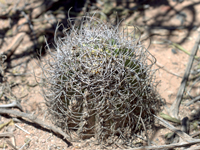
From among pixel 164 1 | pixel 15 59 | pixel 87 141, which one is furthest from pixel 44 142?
pixel 164 1

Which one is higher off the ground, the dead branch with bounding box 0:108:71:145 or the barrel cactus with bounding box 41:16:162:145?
the barrel cactus with bounding box 41:16:162:145

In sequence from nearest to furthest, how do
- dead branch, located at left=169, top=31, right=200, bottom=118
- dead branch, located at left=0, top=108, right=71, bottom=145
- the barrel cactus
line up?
1. the barrel cactus
2. dead branch, located at left=0, top=108, right=71, bottom=145
3. dead branch, located at left=169, top=31, right=200, bottom=118

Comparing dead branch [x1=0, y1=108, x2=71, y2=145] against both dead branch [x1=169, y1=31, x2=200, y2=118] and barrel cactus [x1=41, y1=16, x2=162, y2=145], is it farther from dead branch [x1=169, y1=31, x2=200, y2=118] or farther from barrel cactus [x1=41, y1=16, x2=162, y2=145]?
dead branch [x1=169, y1=31, x2=200, y2=118]

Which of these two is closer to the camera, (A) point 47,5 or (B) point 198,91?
(B) point 198,91

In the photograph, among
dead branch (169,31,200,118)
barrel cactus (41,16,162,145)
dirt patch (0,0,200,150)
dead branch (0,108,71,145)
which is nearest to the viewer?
barrel cactus (41,16,162,145)

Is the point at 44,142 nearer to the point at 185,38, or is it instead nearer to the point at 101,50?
the point at 101,50

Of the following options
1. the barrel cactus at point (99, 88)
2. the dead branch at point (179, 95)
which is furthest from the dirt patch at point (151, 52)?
the barrel cactus at point (99, 88)

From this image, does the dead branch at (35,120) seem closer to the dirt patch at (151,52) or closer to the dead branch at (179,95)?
the dirt patch at (151,52)

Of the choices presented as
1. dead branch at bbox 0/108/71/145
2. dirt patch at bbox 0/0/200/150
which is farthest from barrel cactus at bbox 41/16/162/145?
dirt patch at bbox 0/0/200/150

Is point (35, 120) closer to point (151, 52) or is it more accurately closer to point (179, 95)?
point (179, 95)
